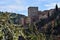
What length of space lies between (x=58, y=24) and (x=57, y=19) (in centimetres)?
129

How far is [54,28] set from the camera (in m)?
21.3

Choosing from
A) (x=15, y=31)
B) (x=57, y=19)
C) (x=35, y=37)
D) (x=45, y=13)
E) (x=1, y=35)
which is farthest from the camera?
(x=45, y=13)

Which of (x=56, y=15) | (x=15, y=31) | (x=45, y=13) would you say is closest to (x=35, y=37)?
(x=15, y=31)

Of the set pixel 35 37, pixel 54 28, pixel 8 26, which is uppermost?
pixel 8 26

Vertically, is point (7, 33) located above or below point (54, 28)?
above

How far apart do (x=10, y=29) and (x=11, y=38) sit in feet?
1.00

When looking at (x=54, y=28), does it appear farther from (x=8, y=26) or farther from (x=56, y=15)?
(x=8, y=26)

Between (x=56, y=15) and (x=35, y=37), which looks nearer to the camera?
(x=35, y=37)

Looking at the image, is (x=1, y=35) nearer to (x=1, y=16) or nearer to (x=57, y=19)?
(x=1, y=16)

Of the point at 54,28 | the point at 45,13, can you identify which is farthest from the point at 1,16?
the point at 45,13

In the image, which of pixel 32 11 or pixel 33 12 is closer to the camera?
pixel 32 11

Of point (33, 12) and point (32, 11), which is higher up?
point (32, 11)

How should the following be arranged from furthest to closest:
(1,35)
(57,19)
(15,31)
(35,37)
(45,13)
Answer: (45,13)
(57,19)
(35,37)
(15,31)
(1,35)

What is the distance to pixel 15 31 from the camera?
21.0 ft
